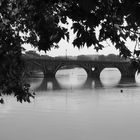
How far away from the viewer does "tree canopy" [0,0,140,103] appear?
200 cm

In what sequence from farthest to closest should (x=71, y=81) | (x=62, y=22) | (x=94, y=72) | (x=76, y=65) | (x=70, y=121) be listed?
(x=94, y=72) → (x=76, y=65) → (x=71, y=81) → (x=70, y=121) → (x=62, y=22)

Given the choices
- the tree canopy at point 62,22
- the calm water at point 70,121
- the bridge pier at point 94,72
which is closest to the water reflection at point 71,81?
the bridge pier at point 94,72

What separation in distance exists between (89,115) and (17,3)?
64.8ft

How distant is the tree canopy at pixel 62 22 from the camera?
6.56 feet

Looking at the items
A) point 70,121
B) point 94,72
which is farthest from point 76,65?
point 70,121

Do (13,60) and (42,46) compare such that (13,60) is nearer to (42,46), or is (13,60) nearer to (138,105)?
(42,46)

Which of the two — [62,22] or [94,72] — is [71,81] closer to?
[94,72]

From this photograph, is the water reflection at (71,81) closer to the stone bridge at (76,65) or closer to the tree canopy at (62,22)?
the stone bridge at (76,65)

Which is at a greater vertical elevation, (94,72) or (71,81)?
(94,72)

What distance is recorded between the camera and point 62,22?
10.6 feet

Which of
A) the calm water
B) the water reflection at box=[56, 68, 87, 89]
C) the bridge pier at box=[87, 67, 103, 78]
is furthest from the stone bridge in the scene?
the calm water

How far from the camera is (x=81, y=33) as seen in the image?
8.46 feet

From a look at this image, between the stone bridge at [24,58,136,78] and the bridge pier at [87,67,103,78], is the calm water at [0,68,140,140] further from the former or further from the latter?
the bridge pier at [87,67,103,78]

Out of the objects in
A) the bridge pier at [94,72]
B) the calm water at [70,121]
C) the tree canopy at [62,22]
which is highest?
the tree canopy at [62,22]
